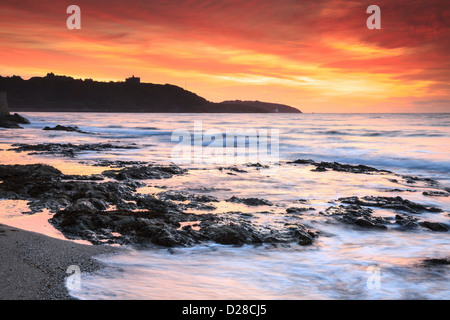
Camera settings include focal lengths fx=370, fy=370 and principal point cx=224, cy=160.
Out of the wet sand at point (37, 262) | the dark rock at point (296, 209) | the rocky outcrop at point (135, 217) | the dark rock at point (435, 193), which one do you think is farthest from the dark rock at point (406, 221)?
the wet sand at point (37, 262)

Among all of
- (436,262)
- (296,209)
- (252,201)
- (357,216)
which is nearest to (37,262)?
(252,201)

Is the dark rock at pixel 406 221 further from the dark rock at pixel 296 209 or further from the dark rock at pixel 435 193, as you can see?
the dark rock at pixel 435 193

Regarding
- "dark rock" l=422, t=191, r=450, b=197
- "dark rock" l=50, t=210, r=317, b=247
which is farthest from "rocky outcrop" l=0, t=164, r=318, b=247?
"dark rock" l=422, t=191, r=450, b=197

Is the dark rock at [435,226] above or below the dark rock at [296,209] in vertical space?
below

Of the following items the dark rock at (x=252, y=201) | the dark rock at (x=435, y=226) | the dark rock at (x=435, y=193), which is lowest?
the dark rock at (x=435, y=226)

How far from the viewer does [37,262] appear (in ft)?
11.8

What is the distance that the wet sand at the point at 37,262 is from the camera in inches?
119

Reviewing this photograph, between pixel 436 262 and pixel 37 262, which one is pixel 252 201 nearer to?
pixel 436 262

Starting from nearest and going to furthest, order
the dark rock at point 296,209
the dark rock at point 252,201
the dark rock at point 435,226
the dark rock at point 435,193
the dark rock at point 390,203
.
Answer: the dark rock at point 435,226
the dark rock at point 296,209
the dark rock at point 252,201
the dark rock at point 390,203
the dark rock at point 435,193

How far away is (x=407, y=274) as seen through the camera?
4.38 metres

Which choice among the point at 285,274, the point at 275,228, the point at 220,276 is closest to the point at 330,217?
the point at 275,228

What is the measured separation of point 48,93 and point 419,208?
486ft

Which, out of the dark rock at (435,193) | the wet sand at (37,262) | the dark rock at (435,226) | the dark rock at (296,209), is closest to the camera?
the wet sand at (37,262)

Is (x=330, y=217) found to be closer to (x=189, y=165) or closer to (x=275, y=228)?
(x=275, y=228)
